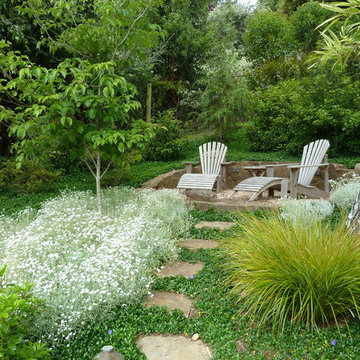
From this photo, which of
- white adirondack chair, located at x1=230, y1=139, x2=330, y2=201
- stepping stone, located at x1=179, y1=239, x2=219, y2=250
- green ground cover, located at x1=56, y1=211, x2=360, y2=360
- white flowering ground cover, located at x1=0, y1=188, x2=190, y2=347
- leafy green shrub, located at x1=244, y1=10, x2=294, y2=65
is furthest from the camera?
leafy green shrub, located at x1=244, y1=10, x2=294, y2=65

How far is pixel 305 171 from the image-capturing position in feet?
19.9

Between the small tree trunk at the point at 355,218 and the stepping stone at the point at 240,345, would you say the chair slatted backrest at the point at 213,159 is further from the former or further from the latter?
the stepping stone at the point at 240,345

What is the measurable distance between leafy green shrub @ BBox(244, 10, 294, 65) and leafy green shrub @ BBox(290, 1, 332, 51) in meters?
0.45

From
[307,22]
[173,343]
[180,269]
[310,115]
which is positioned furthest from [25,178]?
[307,22]

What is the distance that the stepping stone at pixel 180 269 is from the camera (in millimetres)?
3049

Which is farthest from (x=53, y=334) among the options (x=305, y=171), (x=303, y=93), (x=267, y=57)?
(x=267, y=57)

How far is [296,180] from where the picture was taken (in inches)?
220

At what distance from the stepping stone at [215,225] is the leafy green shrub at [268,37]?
361 inches

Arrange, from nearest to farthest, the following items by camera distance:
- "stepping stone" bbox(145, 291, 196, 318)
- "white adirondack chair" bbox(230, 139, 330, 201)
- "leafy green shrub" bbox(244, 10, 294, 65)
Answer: "stepping stone" bbox(145, 291, 196, 318), "white adirondack chair" bbox(230, 139, 330, 201), "leafy green shrub" bbox(244, 10, 294, 65)

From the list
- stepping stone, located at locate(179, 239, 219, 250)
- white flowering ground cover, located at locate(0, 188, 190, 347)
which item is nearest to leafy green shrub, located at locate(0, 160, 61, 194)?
white flowering ground cover, located at locate(0, 188, 190, 347)

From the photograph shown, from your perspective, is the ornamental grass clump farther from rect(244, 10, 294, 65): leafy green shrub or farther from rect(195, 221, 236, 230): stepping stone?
rect(244, 10, 294, 65): leafy green shrub

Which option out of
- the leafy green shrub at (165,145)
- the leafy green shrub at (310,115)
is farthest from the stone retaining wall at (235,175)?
the leafy green shrub at (165,145)

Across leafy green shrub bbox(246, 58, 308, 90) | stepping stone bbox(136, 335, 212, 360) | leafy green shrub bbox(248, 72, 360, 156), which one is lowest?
stepping stone bbox(136, 335, 212, 360)

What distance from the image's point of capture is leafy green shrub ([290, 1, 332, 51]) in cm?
1084
